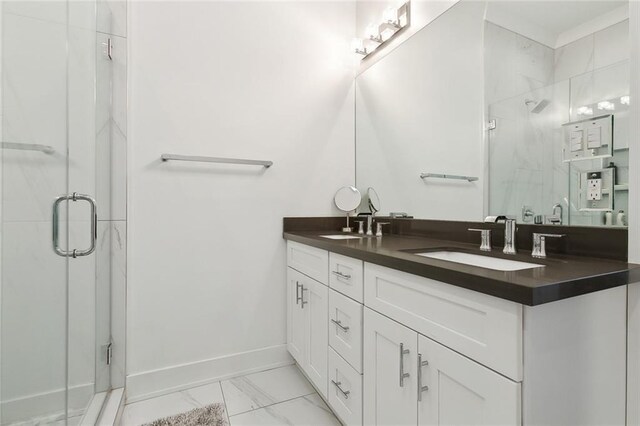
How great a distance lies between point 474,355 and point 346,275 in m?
0.60

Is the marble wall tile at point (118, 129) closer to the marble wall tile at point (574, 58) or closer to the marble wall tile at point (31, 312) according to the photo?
the marble wall tile at point (31, 312)

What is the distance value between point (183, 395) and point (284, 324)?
2.11ft

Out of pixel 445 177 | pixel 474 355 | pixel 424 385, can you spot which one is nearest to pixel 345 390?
pixel 424 385

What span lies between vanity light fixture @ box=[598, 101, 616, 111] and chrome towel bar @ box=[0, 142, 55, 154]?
5.60ft

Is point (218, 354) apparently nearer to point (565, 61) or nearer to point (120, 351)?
point (120, 351)

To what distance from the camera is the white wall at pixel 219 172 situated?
1623 millimetres

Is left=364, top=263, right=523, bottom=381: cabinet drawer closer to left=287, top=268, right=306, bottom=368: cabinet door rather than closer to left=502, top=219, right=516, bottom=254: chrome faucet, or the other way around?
left=502, top=219, right=516, bottom=254: chrome faucet

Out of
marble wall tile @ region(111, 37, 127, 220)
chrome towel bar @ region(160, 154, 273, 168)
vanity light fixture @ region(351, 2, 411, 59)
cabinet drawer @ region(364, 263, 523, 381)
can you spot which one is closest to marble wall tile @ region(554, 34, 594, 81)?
cabinet drawer @ region(364, 263, 523, 381)

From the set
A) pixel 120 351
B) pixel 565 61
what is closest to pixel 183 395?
pixel 120 351

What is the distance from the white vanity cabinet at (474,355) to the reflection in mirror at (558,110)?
1.10 ft

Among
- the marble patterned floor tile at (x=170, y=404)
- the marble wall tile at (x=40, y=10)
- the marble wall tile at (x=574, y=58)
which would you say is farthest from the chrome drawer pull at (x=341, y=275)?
the marble wall tile at (x=40, y=10)

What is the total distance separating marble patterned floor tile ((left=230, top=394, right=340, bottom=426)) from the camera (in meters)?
1.41

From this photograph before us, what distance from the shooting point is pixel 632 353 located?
0.83m

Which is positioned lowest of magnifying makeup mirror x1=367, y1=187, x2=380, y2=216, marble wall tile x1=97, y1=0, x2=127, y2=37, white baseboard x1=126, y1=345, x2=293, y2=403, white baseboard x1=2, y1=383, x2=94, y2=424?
white baseboard x1=126, y1=345, x2=293, y2=403
